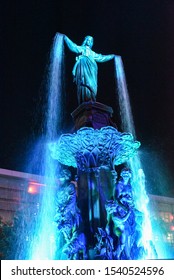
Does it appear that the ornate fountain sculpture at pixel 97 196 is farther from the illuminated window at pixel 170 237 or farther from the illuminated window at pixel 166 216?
the illuminated window at pixel 166 216

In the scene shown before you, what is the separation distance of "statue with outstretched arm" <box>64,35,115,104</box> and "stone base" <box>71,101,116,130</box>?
752 millimetres

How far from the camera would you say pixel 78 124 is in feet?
36.7

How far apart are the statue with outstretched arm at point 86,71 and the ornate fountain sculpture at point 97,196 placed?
1.45 ft

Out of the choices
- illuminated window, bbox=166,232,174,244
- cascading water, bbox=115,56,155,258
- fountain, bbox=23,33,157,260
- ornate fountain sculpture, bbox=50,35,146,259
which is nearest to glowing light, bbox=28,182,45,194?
illuminated window, bbox=166,232,174,244

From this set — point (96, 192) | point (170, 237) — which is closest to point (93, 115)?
point (96, 192)

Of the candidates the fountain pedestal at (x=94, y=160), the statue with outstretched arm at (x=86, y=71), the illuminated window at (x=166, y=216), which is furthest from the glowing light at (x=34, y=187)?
the fountain pedestal at (x=94, y=160)

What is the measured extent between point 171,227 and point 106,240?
175ft

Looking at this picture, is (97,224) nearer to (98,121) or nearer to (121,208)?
(121,208)

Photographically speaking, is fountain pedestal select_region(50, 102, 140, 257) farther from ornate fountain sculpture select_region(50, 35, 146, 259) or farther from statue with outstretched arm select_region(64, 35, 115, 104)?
statue with outstretched arm select_region(64, 35, 115, 104)

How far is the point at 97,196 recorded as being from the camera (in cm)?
908

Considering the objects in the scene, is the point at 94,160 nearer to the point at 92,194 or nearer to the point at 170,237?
the point at 92,194

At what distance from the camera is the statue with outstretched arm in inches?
462

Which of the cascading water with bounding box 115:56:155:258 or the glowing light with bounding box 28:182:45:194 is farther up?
the glowing light with bounding box 28:182:45:194

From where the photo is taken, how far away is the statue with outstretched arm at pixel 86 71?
11.7 metres
